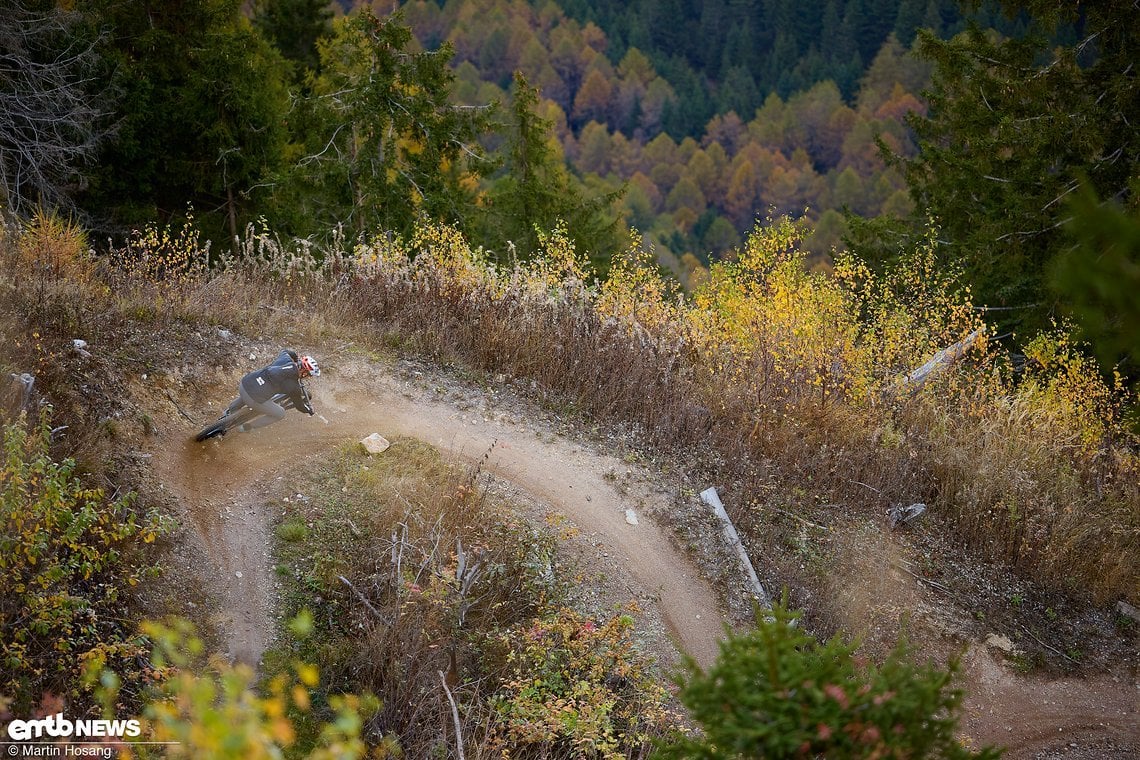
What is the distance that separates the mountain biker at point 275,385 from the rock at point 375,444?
37.4 inches

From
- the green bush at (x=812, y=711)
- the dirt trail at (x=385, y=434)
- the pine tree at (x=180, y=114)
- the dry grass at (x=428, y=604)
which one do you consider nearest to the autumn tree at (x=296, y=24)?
the pine tree at (x=180, y=114)

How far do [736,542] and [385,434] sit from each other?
399 centimetres

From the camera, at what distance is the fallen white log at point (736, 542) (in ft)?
27.4

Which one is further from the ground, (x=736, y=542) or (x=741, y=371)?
(x=741, y=371)

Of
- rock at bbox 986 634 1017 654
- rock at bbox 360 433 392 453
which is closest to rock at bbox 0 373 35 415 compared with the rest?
rock at bbox 360 433 392 453

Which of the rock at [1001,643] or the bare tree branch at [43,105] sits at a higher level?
the bare tree branch at [43,105]

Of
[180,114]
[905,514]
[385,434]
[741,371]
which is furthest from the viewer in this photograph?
[180,114]

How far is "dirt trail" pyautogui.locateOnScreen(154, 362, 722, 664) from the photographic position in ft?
23.1

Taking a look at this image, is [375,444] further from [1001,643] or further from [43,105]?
[43,105]

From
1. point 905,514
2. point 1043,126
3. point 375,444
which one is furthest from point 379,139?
point 905,514

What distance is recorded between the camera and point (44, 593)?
5359mm

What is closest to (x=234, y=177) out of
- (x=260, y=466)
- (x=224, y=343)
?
(x=224, y=343)

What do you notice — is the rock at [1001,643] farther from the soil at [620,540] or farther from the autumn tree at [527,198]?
the autumn tree at [527,198]

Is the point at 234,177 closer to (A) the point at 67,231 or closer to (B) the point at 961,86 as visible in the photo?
(A) the point at 67,231
